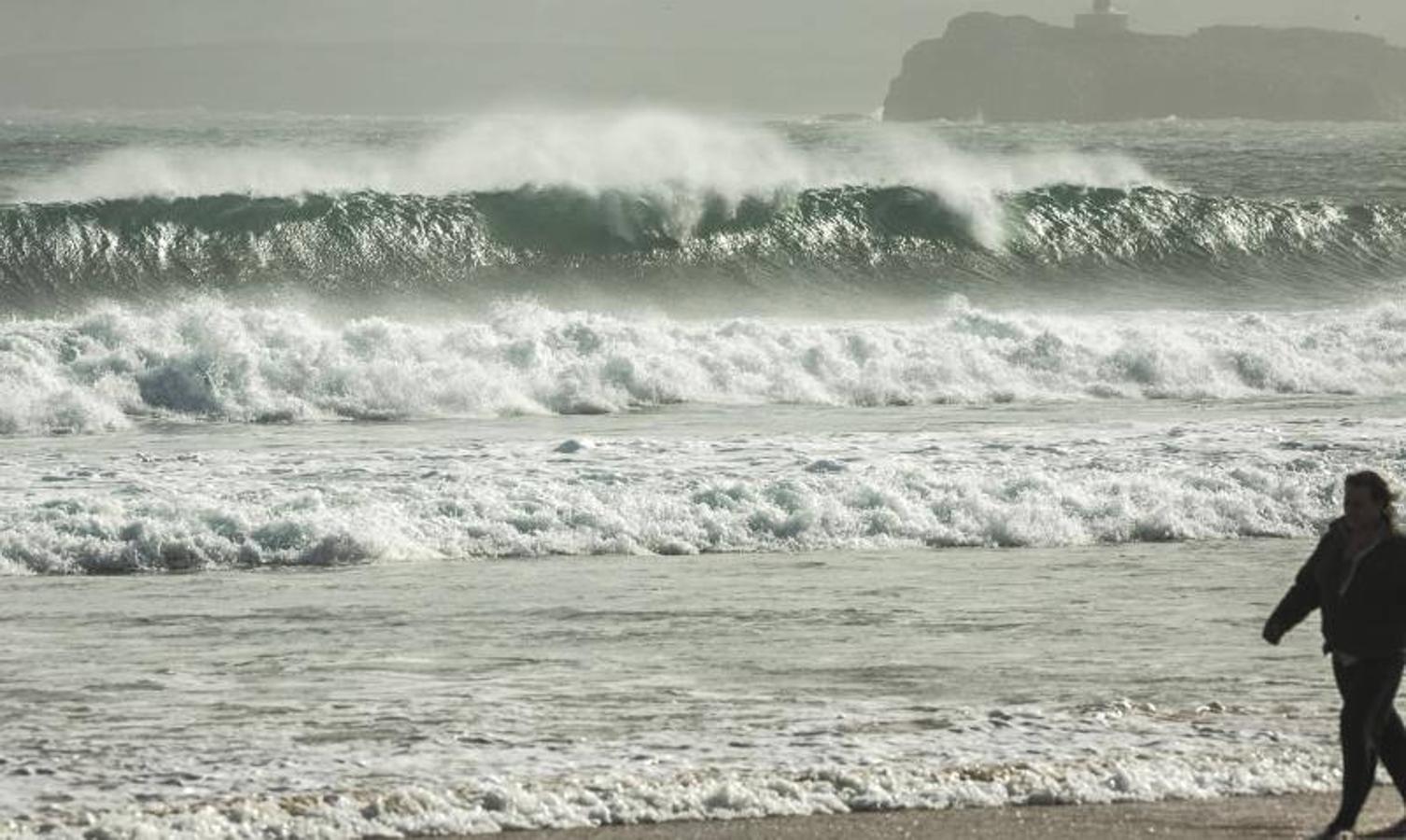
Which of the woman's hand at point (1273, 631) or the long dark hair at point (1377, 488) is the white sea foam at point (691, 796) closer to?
the woman's hand at point (1273, 631)

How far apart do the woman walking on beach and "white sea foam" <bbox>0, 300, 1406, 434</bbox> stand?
43.1 ft

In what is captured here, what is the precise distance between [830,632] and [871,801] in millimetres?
2786

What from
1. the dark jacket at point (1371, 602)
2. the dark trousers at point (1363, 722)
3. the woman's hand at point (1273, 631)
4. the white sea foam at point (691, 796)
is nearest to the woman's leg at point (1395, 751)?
the dark trousers at point (1363, 722)

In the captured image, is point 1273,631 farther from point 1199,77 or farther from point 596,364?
point 1199,77

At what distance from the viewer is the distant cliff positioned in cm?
13300

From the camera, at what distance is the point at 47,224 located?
2778 centimetres

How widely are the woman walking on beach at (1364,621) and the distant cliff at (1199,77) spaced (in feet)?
426

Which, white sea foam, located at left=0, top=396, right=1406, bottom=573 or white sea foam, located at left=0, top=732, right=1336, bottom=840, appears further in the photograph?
white sea foam, located at left=0, top=396, right=1406, bottom=573

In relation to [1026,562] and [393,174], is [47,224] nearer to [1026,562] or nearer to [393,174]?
[393,174]

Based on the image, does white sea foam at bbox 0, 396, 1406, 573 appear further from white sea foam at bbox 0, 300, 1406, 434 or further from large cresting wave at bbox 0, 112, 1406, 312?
large cresting wave at bbox 0, 112, 1406, 312

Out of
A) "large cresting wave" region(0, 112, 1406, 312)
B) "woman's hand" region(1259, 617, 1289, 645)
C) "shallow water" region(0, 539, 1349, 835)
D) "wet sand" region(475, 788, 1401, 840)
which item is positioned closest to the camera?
"wet sand" region(475, 788, 1401, 840)

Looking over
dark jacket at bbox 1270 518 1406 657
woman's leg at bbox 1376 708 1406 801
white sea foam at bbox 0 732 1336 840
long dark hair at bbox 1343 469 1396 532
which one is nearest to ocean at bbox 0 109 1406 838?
white sea foam at bbox 0 732 1336 840

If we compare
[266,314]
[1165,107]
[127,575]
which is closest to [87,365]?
[266,314]

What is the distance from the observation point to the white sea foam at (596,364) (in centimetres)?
1862
